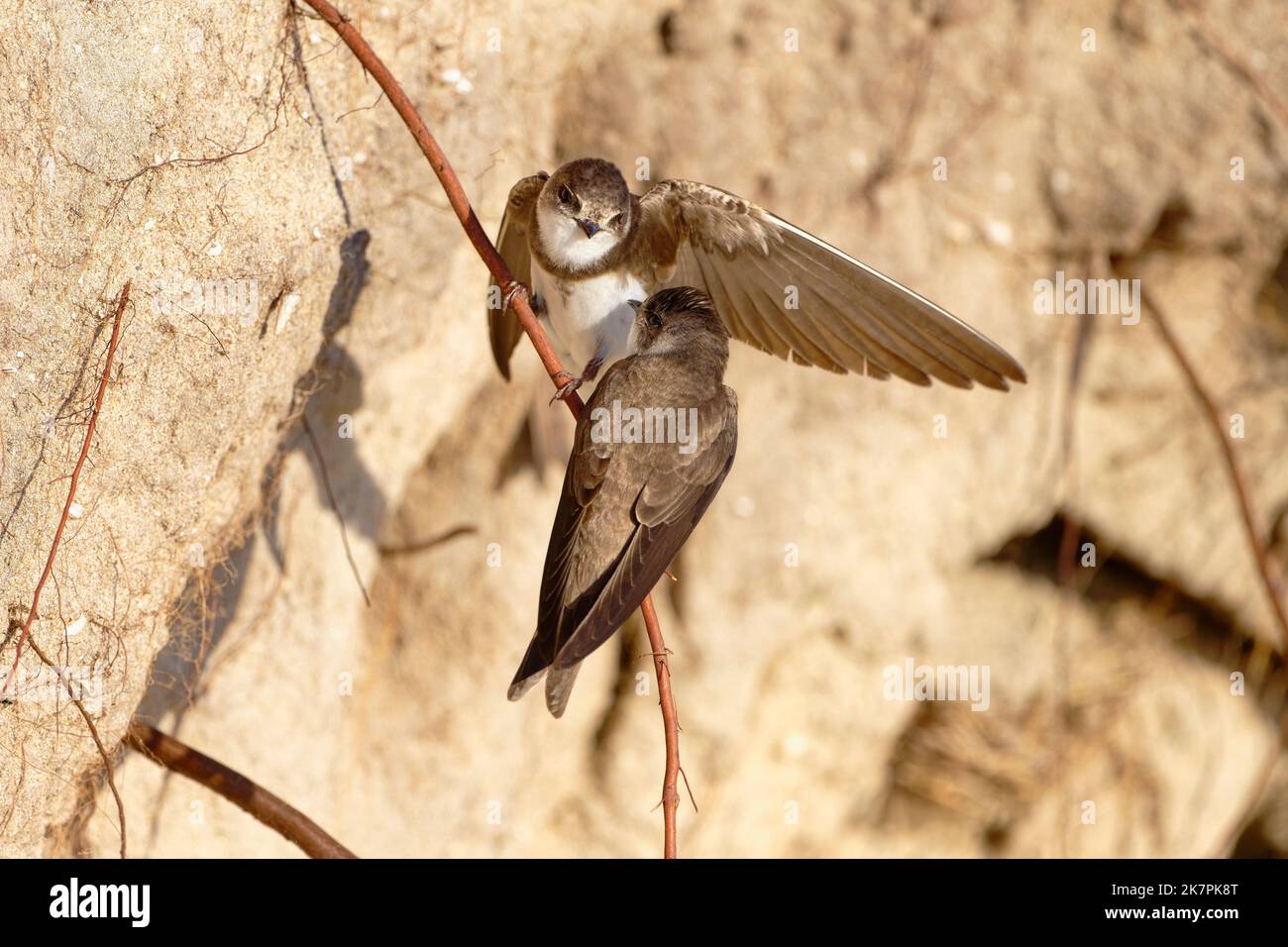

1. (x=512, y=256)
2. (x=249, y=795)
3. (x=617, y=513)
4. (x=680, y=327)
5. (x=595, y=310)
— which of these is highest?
(x=512, y=256)

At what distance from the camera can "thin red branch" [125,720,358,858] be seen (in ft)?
6.24

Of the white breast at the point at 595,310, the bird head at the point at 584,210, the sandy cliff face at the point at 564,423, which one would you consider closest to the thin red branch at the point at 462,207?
the sandy cliff face at the point at 564,423

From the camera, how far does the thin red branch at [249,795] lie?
6.24 ft

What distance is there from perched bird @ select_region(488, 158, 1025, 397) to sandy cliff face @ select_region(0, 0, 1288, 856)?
0.31 metres

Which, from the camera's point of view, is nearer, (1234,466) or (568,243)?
(568,243)

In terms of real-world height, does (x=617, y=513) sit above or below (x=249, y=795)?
above

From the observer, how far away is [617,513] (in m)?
1.74

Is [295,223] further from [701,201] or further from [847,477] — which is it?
[847,477]

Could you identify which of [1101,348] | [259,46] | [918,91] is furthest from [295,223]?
[1101,348]

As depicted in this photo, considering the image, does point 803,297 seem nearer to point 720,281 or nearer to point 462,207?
point 720,281

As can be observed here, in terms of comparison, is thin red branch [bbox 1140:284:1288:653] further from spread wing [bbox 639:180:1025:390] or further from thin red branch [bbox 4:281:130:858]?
thin red branch [bbox 4:281:130:858]

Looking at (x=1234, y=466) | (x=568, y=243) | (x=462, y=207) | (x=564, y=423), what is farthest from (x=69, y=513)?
(x=1234, y=466)

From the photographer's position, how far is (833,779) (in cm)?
357

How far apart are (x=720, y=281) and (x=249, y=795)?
3.75 feet
